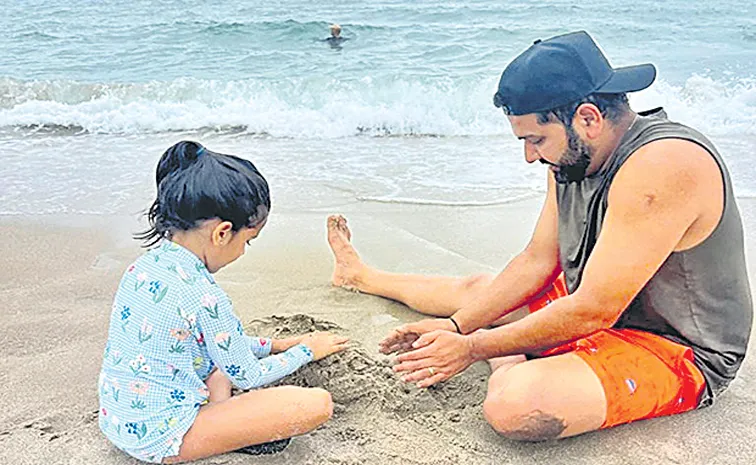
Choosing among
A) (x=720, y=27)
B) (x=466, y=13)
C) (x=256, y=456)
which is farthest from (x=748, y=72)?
(x=256, y=456)

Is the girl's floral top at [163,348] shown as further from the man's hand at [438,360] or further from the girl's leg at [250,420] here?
the man's hand at [438,360]

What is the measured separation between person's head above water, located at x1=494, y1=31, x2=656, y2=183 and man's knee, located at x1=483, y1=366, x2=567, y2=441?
2.22 feet

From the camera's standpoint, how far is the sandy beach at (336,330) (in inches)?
96.4

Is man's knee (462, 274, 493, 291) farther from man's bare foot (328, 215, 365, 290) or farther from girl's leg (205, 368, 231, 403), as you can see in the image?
girl's leg (205, 368, 231, 403)

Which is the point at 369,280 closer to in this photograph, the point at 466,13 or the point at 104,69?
the point at 104,69

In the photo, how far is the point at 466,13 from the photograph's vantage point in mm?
14750

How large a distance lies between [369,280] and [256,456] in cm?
132

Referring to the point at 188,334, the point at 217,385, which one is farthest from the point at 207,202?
the point at 217,385

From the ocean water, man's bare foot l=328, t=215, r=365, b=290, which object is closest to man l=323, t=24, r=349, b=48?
the ocean water

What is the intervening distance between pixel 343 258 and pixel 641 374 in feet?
5.38

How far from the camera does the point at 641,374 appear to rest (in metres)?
2.41

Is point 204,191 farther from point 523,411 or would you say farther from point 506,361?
point 506,361

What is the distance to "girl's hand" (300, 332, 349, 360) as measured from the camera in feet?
9.07

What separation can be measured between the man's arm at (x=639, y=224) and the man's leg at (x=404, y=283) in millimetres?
971
